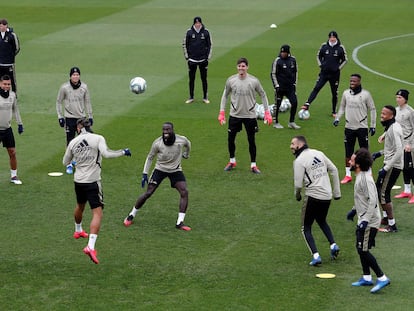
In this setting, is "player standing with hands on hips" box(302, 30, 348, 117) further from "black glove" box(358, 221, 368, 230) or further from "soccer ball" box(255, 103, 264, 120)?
"black glove" box(358, 221, 368, 230)

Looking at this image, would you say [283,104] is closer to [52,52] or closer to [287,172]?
[287,172]

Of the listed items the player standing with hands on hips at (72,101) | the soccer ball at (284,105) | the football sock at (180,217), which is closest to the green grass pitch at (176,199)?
the football sock at (180,217)

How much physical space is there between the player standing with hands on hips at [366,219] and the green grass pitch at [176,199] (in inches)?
12.2

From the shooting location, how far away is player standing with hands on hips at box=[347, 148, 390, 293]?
15.0 m

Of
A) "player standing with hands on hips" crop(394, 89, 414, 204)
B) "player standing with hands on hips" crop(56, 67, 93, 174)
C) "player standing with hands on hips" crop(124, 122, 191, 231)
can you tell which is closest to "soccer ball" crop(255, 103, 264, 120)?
"player standing with hands on hips" crop(56, 67, 93, 174)

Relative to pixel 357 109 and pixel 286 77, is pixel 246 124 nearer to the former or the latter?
pixel 357 109

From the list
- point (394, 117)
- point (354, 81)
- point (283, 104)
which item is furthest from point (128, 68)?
point (394, 117)

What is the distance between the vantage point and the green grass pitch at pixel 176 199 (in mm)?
14977

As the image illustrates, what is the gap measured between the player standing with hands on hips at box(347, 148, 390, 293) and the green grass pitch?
1.02 ft

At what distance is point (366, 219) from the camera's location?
593 inches

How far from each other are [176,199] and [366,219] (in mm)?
6067

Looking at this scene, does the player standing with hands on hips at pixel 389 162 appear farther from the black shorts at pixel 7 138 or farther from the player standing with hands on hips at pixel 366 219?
the black shorts at pixel 7 138

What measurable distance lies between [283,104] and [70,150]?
1204cm

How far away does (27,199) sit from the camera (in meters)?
20.1
